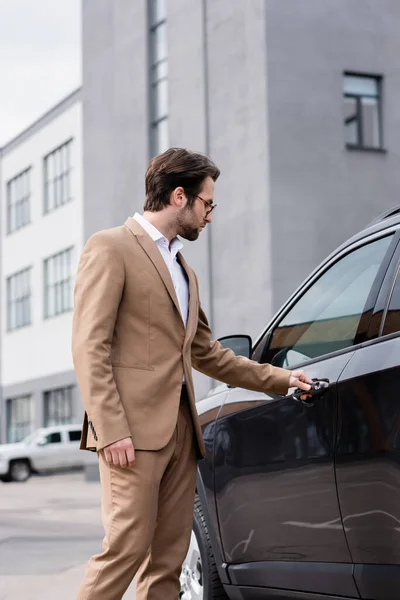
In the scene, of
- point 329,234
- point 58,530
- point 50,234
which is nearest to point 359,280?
point 58,530

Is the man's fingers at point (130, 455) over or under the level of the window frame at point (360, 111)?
under

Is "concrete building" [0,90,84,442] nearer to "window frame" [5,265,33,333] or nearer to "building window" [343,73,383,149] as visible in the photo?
"window frame" [5,265,33,333]

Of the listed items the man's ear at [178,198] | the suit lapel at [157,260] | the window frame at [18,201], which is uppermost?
the window frame at [18,201]

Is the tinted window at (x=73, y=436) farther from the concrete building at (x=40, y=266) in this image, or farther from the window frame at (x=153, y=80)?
the window frame at (x=153, y=80)

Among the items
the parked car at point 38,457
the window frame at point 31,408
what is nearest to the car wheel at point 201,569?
the parked car at point 38,457

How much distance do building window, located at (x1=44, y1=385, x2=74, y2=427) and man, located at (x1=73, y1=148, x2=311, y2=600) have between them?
109 ft

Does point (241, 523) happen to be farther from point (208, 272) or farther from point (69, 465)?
point (69, 465)

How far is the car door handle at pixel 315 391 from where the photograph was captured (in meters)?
3.85

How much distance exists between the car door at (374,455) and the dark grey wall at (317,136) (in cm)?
1970

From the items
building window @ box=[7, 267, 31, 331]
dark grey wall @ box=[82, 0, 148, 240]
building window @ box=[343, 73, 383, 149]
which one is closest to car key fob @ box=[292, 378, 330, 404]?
building window @ box=[343, 73, 383, 149]

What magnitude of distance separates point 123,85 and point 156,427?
89.0 ft

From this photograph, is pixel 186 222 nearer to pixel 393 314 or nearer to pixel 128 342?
pixel 128 342

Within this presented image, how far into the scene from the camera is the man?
12.0 ft

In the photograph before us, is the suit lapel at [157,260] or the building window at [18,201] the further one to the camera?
the building window at [18,201]
